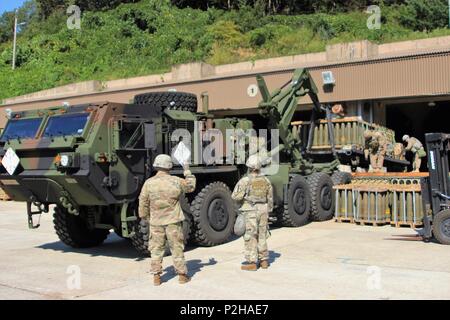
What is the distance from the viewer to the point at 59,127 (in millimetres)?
8273

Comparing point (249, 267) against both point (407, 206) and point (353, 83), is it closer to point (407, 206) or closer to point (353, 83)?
point (407, 206)

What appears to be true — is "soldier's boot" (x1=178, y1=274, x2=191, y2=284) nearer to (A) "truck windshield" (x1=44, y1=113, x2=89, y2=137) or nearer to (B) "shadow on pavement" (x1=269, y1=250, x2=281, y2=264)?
(B) "shadow on pavement" (x1=269, y1=250, x2=281, y2=264)

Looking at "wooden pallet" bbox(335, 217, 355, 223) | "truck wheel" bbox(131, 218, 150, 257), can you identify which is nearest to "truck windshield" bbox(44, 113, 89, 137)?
"truck wheel" bbox(131, 218, 150, 257)

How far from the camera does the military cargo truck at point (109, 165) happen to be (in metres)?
7.79

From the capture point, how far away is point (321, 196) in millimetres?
12594

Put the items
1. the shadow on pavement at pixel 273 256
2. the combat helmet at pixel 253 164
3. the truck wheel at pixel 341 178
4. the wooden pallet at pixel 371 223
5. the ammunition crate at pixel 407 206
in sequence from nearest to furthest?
the combat helmet at pixel 253 164
the shadow on pavement at pixel 273 256
the ammunition crate at pixel 407 206
the wooden pallet at pixel 371 223
the truck wheel at pixel 341 178

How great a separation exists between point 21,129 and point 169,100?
8.01 ft

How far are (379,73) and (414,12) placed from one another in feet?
72.7

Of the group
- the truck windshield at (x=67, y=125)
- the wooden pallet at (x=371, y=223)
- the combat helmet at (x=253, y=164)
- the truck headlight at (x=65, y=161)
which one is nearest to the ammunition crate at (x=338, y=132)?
the wooden pallet at (x=371, y=223)

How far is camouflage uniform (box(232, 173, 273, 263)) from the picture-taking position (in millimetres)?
7359

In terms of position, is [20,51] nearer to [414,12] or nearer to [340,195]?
[414,12]

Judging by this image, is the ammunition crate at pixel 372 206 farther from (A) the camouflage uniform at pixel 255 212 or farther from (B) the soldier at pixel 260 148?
(A) the camouflage uniform at pixel 255 212

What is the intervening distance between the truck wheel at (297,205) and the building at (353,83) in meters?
5.81

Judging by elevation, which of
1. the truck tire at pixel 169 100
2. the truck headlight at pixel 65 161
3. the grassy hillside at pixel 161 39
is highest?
the grassy hillside at pixel 161 39
